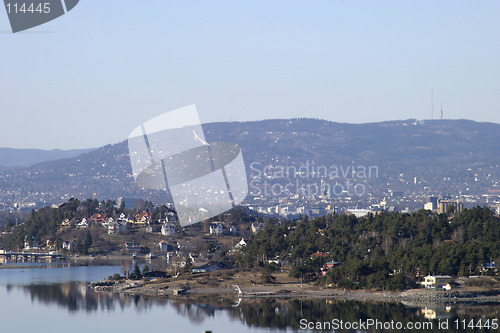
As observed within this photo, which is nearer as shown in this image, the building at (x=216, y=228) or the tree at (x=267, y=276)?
the tree at (x=267, y=276)

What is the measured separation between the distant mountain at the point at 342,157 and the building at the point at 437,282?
10567 centimetres

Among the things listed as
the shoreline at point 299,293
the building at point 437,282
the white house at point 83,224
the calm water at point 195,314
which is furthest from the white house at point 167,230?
the building at point 437,282

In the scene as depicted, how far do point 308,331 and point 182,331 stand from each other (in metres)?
3.44

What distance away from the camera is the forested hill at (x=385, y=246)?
3375 cm

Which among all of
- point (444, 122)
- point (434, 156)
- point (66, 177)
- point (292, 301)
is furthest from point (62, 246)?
point (444, 122)

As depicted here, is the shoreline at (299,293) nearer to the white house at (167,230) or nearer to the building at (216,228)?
the building at (216,228)

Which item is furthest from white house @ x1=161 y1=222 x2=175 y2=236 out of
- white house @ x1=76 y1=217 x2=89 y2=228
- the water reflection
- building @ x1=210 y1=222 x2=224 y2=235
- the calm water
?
the water reflection

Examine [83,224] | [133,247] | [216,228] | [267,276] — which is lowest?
[267,276]

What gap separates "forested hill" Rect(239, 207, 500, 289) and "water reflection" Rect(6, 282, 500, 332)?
10.5ft

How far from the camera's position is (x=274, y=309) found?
97.5 ft

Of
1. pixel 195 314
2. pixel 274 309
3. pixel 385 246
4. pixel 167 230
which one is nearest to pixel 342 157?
pixel 167 230

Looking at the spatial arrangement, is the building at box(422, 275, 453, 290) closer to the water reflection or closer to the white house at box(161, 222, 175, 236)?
the water reflection

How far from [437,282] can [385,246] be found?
26.6 feet

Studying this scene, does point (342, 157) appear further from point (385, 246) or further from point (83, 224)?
point (385, 246)
